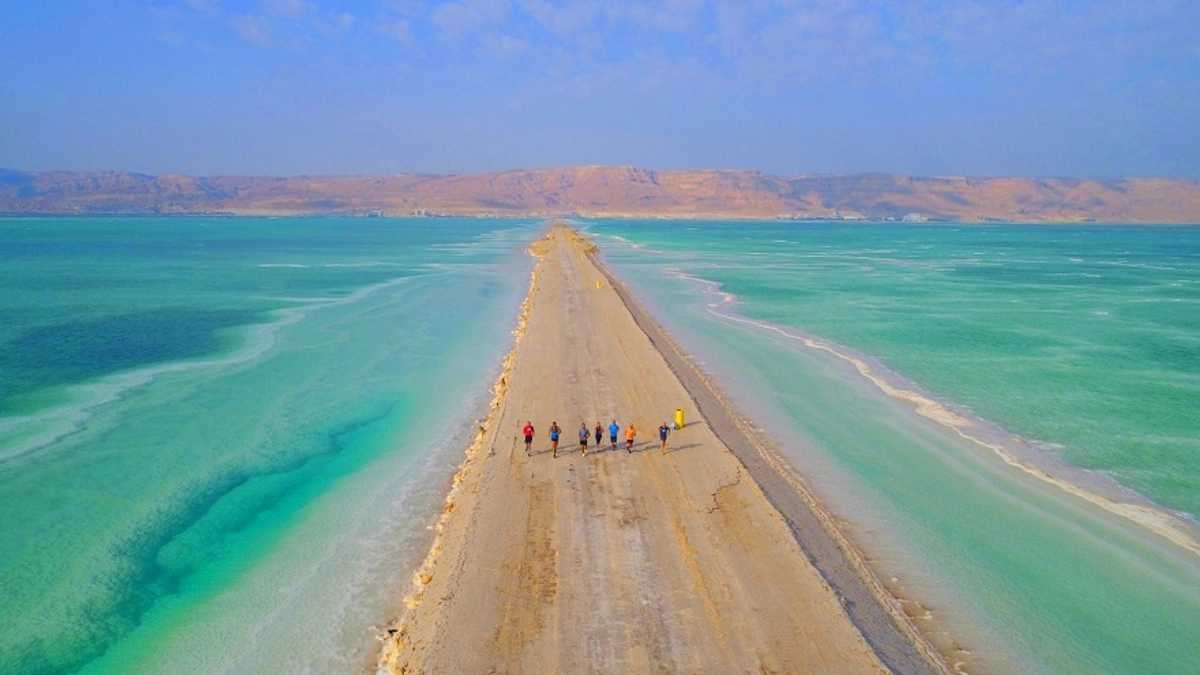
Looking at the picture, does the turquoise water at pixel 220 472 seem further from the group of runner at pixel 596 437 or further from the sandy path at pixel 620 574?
the group of runner at pixel 596 437

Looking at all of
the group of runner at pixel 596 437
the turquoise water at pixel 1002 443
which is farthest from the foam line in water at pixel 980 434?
the group of runner at pixel 596 437

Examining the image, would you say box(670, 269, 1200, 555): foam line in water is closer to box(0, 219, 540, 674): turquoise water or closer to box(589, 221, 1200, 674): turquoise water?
box(589, 221, 1200, 674): turquoise water

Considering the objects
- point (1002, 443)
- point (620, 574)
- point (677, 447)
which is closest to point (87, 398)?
point (677, 447)

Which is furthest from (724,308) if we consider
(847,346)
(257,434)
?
(257,434)

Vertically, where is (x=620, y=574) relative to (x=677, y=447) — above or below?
below

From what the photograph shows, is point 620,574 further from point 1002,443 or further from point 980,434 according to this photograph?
point 980,434

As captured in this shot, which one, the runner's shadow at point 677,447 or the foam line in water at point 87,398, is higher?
the runner's shadow at point 677,447

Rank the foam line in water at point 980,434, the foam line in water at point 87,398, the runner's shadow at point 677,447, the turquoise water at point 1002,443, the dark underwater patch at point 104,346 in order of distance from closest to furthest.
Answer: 1. the turquoise water at point 1002,443
2. the foam line in water at point 980,434
3. the runner's shadow at point 677,447
4. the foam line in water at point 87,398
5. the dark underwater patch at point 104,346
